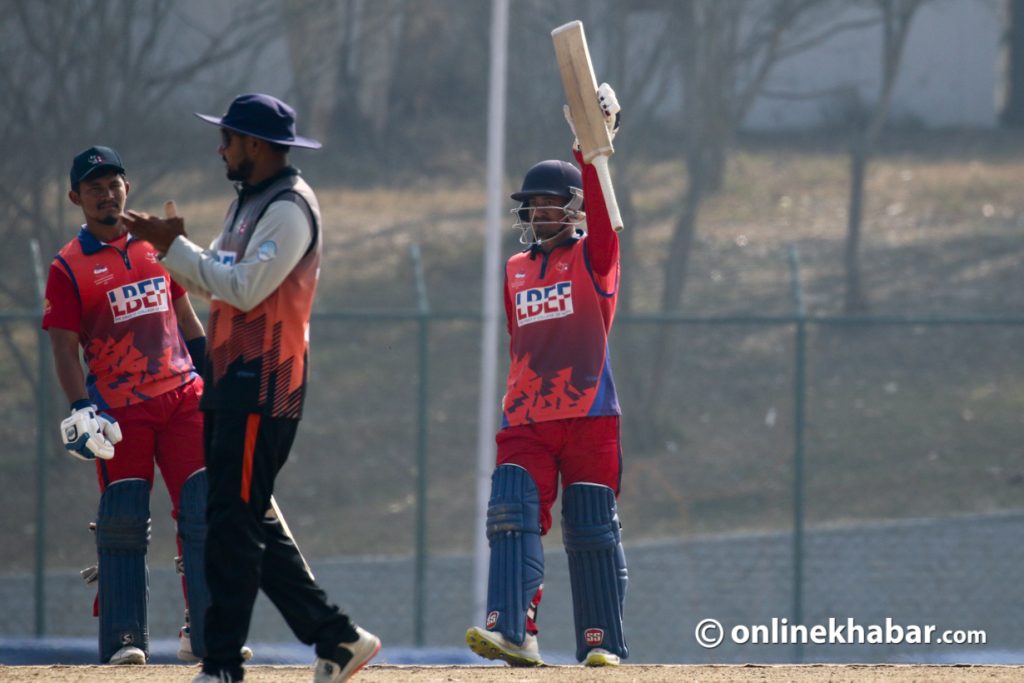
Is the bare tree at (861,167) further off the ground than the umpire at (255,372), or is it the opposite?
the bare tree at (861,167)

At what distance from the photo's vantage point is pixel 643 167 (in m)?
16.5

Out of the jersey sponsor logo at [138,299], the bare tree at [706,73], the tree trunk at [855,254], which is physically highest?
the bare tree at [706,73]

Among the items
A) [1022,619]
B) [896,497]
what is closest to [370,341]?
[896,497]

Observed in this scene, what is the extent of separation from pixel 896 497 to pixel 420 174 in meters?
10.6

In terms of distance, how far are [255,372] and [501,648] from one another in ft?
5.15

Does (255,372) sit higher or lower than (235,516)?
higher

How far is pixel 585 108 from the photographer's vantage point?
17.8 ft

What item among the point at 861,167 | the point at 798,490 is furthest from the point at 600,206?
the point at 861,167

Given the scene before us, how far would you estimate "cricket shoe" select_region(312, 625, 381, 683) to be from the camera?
15.6 feet

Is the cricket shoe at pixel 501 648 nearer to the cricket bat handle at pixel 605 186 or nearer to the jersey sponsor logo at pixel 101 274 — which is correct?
the cricket bat handle at pixel 605 186

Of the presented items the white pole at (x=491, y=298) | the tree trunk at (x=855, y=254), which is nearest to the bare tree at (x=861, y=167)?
the tree trunk at (x=855, y=254)

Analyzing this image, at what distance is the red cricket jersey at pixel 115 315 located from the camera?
5.77 meters

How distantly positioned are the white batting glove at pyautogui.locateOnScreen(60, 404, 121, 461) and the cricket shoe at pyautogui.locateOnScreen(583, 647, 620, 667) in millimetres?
1940

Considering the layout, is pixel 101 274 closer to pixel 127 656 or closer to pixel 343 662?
pixel 127 656
